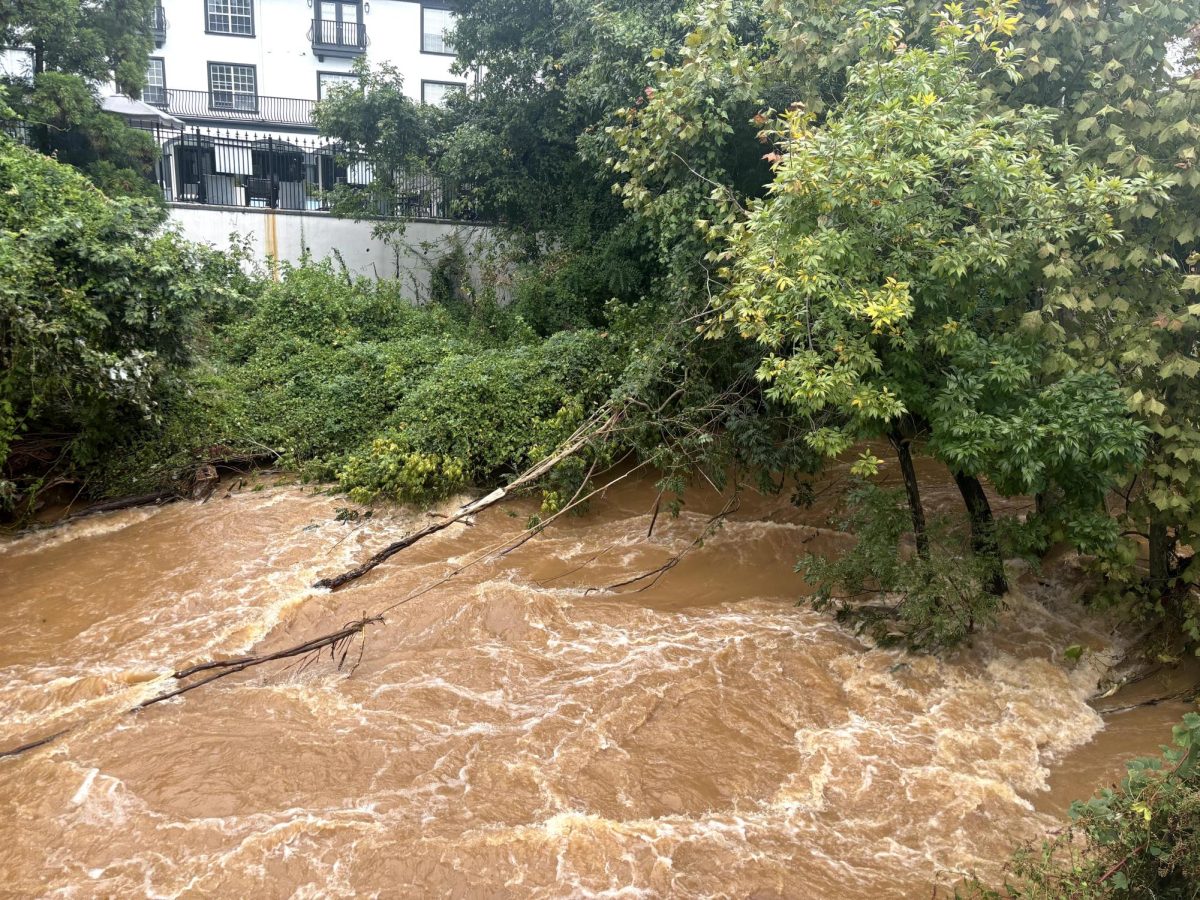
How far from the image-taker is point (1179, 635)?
6820mm

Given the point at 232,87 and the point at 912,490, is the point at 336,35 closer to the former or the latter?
the point at 232,87

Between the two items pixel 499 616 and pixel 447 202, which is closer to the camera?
pixel 499 616

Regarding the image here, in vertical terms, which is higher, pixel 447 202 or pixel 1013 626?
pixel 447 202

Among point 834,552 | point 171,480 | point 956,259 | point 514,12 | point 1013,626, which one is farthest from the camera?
point 514,12

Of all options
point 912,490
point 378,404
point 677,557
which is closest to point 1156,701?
point 912,490

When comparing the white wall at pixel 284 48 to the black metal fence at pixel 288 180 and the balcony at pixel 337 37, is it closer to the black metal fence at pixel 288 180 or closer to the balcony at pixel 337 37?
the balcony at pixel 337 37

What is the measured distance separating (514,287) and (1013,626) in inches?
428

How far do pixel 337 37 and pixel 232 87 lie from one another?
3834 mm

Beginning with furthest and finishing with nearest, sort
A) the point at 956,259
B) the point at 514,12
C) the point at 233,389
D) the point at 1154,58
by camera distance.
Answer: the point at 514,12, the point at 233,389, the point at 1154,58, the point at 956,259

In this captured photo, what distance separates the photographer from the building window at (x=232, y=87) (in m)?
27.5

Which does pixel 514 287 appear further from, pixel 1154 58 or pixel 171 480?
pixel 1154 58

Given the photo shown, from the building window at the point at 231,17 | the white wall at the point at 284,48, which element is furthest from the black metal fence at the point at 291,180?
the building window at the point at 231,17

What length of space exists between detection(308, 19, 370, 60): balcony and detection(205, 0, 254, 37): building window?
2.03m

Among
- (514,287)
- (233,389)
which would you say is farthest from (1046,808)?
(514,287)
